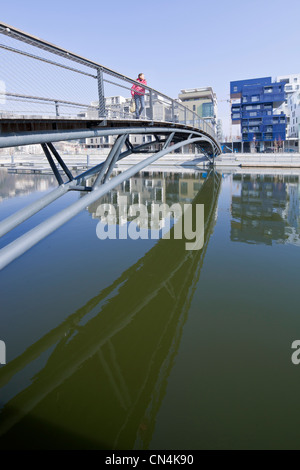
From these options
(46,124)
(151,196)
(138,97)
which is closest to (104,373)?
(46,124)

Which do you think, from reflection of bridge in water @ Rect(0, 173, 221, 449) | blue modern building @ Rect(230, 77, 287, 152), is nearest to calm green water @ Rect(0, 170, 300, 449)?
reflection of bridge in water @ Rect(0, 173, 221, 449)

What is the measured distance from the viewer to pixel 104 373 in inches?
154

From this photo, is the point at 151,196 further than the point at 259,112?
No

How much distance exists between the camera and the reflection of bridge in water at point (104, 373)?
10.1 ft

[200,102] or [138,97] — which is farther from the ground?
[200,102]

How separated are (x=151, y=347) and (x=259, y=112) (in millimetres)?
66465

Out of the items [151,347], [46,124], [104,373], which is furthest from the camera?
[46,124]

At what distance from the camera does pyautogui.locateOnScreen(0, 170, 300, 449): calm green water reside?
10.2ft

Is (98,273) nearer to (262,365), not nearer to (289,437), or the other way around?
(262,365)

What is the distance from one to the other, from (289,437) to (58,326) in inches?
150

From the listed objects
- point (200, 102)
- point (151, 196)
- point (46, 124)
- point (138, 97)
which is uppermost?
point (200, 102)

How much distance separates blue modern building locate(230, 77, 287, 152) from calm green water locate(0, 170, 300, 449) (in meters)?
58.2

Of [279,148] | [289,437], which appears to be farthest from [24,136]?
[279,148]

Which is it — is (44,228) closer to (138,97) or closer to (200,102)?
(138,97)
